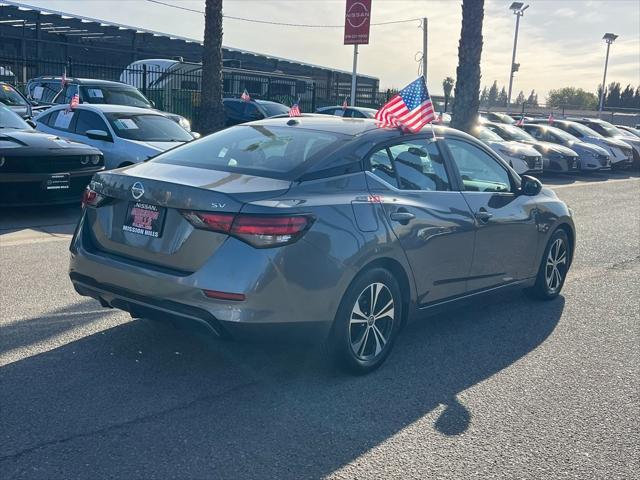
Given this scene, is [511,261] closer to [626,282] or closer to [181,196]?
[626,282]

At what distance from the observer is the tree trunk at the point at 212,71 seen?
15773 millimetres

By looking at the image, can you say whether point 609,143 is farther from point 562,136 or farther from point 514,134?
point 514,134

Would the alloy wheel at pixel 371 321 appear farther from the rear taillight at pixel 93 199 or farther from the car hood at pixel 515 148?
the car hood at pixel 515 148

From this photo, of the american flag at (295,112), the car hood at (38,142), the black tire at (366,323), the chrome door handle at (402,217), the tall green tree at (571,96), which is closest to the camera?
the black tire at (366,323)

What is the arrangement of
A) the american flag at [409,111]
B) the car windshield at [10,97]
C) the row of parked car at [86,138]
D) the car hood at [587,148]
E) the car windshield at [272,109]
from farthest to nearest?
the car hood at [587,148] < the car windshield at [272,109] < the car windshield at [10,97] < the row of parked car at [86,138] < the american flag at [409,111]

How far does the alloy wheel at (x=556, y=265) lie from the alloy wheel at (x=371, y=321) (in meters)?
2.51

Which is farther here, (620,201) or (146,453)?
(620,201)

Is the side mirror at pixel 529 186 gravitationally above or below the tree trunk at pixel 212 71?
below

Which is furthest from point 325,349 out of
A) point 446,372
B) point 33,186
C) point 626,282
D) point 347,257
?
point 33,186

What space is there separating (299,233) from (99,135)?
750 centimetres

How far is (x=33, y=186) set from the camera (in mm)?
8594

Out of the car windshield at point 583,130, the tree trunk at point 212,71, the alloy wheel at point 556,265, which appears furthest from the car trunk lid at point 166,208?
the car windshield at point 583,130

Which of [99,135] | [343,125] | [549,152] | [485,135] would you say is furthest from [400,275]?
[549,152]

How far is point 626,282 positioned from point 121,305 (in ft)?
18.5
